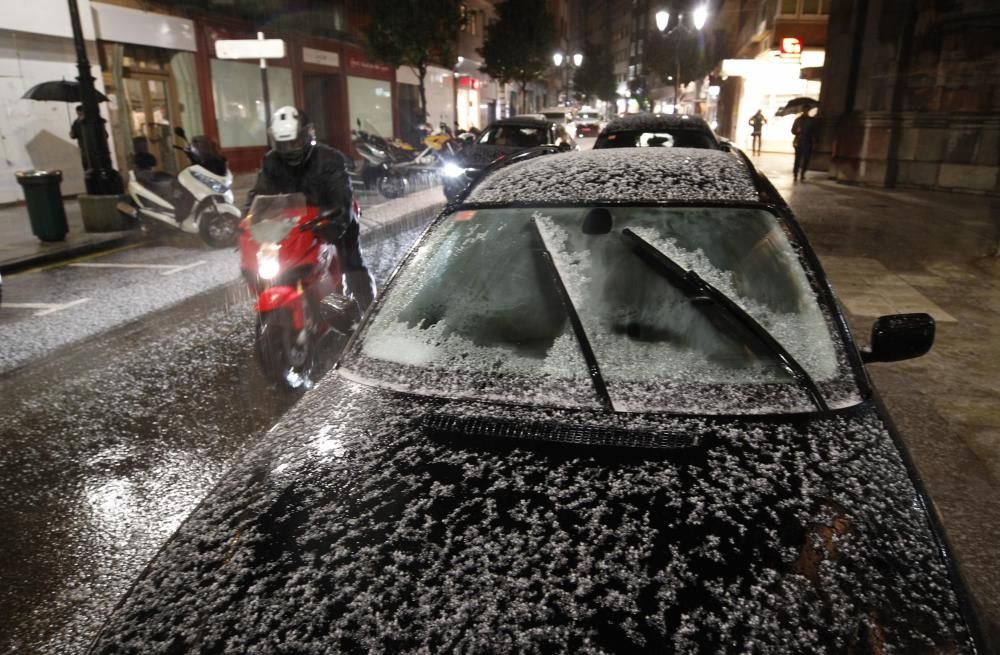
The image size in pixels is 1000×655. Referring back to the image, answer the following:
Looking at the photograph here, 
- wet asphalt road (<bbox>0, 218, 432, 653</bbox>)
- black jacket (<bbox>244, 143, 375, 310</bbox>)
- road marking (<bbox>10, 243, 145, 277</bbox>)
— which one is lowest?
road marking (<bbox>10, 243, 145, 277</bbox>)

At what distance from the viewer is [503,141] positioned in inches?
533

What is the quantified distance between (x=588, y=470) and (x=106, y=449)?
11.5ft

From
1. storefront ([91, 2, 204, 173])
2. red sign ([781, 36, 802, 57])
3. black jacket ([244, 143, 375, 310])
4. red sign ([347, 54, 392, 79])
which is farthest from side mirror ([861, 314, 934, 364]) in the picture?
red sign ([347, 54, 392, 79])

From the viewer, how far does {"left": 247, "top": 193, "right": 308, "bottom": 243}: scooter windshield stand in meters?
4.55

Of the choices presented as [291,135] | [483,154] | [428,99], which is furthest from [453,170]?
[428,99]

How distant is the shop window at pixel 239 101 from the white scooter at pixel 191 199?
9.97 m

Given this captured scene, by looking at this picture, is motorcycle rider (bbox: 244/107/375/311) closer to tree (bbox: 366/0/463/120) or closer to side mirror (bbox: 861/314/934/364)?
side mirror (bbox: 861/314/934/364)

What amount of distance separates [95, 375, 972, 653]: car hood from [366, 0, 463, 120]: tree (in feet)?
83.3

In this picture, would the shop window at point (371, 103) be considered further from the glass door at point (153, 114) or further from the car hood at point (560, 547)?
the car hood at point (560, 547)

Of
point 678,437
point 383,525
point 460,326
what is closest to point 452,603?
point 383,525

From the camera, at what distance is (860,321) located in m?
6.04

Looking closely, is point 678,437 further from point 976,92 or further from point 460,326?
point 976,92

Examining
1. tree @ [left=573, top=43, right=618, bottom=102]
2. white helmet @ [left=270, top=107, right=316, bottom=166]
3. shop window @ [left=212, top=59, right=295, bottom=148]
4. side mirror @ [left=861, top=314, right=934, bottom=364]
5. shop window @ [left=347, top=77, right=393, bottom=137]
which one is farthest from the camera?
tree @ [left=573, top=43, right=618, bottom=102]

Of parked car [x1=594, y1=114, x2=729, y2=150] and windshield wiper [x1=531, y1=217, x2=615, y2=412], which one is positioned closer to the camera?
windshield wiper [x1=531, y1=217, x2=615, y2=412]
